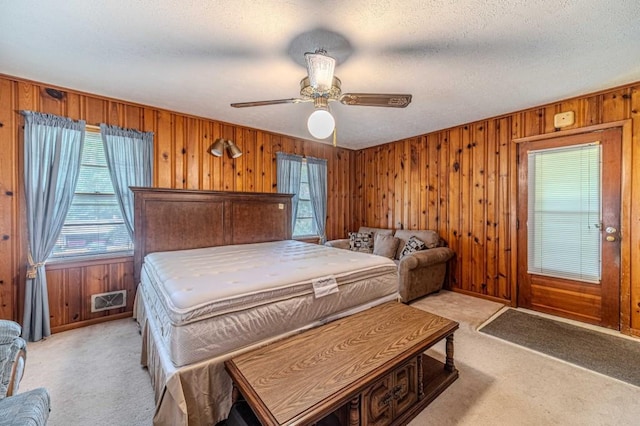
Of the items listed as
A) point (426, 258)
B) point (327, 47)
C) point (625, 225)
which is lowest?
point (426, 258)

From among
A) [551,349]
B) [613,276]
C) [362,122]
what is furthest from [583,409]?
[362,122]

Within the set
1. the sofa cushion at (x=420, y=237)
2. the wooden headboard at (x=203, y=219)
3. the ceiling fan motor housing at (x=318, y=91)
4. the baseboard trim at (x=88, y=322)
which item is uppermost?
the ceiling fan motor housing at (x=318, y=91)

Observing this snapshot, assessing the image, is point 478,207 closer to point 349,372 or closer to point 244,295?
point 349,372

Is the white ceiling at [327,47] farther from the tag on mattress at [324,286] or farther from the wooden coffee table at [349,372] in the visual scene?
the wooden coffee table at [349,372]

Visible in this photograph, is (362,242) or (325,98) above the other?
(325,98)

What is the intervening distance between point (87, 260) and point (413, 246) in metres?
4.02

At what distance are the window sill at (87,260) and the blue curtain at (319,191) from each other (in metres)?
2.79

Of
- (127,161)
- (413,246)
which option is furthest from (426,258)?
(127,161)

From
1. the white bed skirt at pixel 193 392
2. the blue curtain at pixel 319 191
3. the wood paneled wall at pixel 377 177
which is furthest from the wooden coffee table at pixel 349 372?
the blue curtain at pixel 319 191

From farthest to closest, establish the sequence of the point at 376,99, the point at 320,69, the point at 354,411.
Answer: the point at 376,99, the point at 320,69, the point at 354,411

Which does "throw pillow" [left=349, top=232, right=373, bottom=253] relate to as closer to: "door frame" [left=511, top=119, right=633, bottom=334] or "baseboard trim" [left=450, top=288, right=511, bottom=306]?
"baseboard trim" [left=450, top=288, right=511, bottom=306]

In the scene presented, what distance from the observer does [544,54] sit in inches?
83.7

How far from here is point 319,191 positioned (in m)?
4.90

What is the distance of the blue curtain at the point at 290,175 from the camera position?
4.40 m
